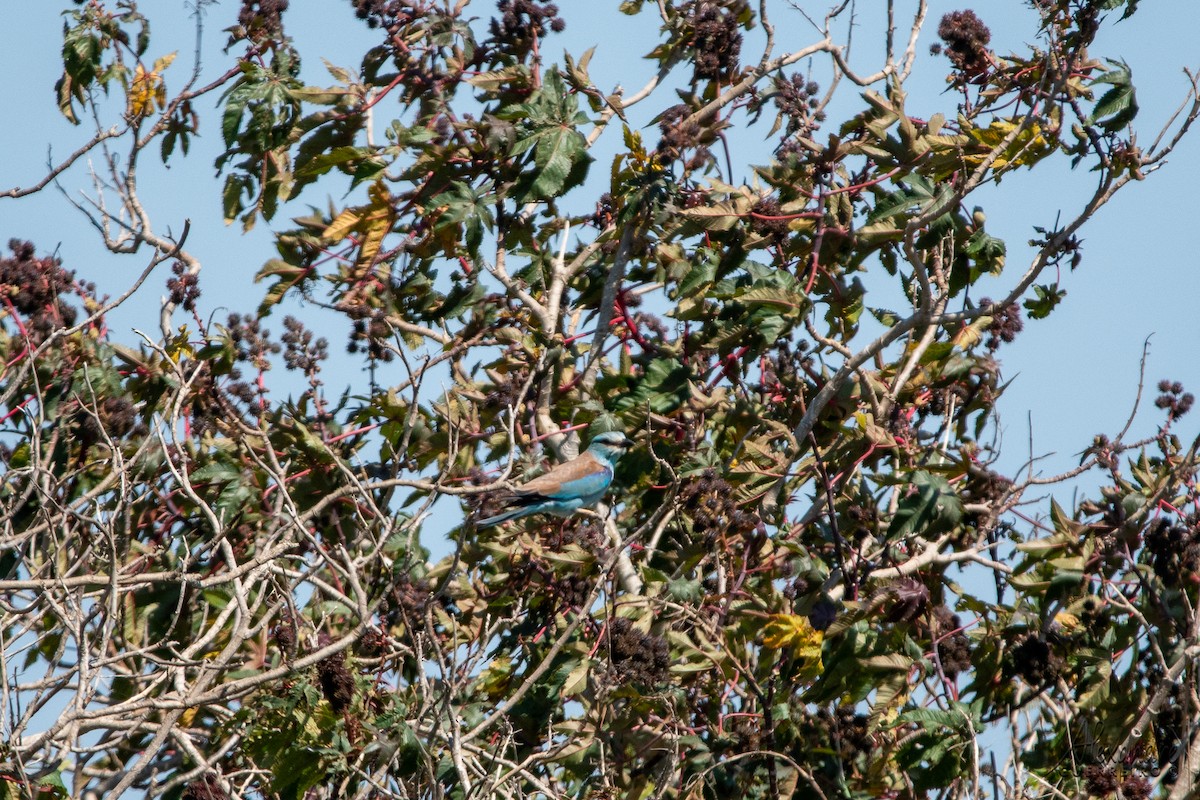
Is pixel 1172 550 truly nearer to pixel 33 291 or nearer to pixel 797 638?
pixel 797 638

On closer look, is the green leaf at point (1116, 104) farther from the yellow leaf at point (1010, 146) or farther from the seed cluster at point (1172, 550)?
the seed cluster at point (1172, 550)

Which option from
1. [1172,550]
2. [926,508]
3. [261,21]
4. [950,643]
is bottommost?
[950,643]

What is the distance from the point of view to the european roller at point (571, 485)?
18.3 ft

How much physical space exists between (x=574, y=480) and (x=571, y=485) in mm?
42

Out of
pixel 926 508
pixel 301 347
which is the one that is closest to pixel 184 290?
pixel 301 347

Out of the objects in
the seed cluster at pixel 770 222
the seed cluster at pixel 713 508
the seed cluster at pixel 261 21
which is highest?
the seed cluster at pixel 261 21

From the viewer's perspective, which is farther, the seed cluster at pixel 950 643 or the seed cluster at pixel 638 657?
the seed cluster at pixel 950 643

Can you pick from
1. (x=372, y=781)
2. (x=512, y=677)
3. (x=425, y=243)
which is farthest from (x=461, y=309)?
(x=372, y=781)

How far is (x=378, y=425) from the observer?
20.4 ft

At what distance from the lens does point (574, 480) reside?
19.0 feet

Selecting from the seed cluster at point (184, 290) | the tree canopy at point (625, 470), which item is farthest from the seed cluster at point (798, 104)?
the seed cluster at point (184, 290)

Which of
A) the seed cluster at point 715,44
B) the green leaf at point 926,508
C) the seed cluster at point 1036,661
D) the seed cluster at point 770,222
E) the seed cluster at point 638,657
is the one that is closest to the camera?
the seed cluster at point 638,657

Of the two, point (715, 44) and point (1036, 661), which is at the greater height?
point (715, 44)

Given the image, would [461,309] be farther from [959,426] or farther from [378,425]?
[959,426]
